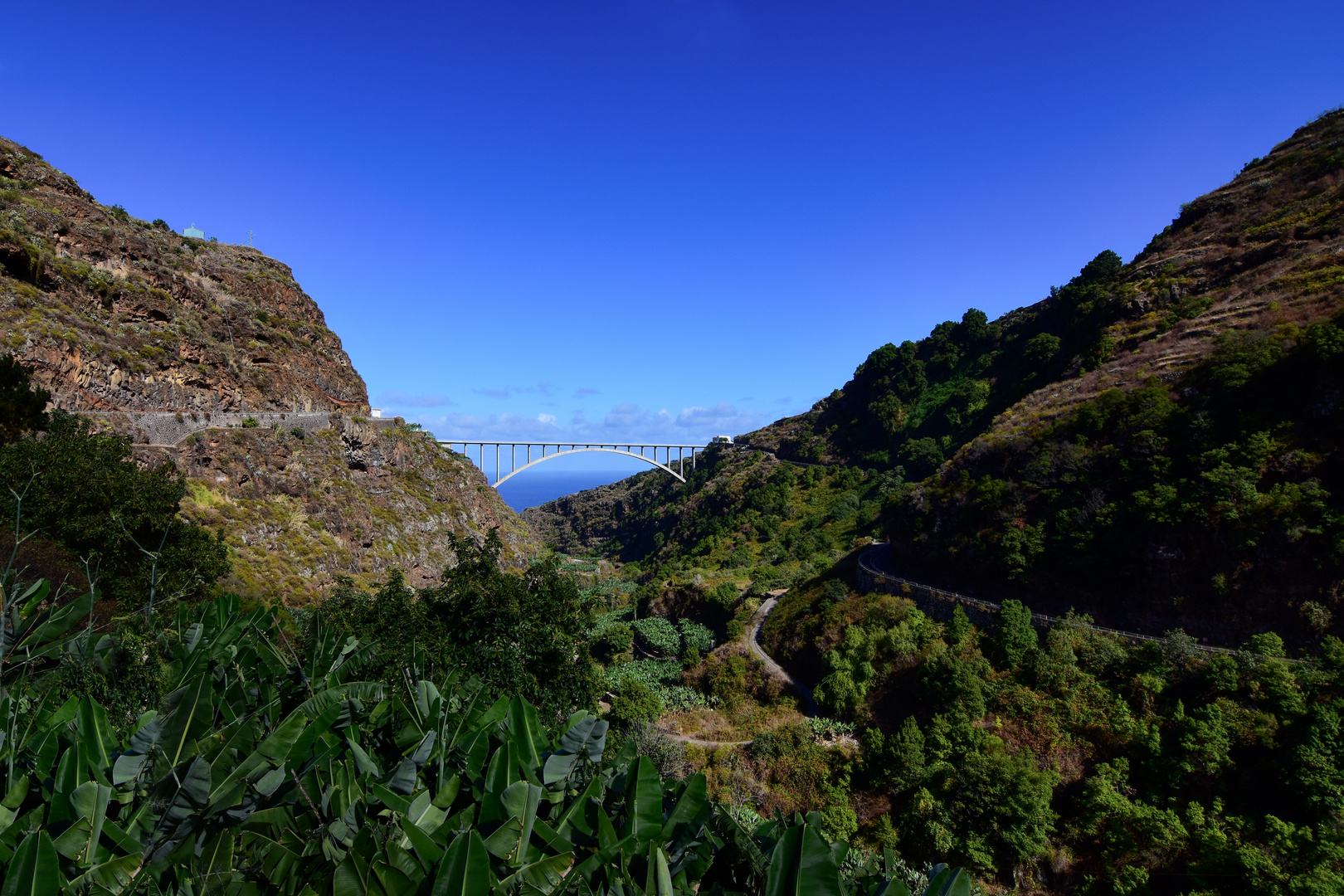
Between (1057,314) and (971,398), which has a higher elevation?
(1057,314)

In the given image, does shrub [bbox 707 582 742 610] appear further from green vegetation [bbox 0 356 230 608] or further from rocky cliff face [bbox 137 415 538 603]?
green vegetation [bbox 0 356 230 608]

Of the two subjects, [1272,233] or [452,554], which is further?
[452,554]

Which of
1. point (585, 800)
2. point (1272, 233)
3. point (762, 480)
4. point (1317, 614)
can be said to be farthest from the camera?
point (762, 480)

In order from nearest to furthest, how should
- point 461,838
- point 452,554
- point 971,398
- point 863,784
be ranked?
point 461,838, point 863,784, point 452,554, point 971,398

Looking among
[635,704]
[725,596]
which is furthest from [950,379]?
[635,704]

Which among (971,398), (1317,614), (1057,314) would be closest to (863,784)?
(1317,614)

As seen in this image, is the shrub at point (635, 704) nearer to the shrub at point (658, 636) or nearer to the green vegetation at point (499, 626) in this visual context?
the shrub at point (658, 636)

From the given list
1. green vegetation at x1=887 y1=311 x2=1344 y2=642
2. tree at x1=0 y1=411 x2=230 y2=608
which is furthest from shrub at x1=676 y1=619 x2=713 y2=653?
tree at x1=0 y1=411 x2=230 y2=608

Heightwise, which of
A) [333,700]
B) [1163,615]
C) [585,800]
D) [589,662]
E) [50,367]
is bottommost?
[1163,615]

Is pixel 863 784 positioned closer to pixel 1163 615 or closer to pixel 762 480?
pixel 1163 615
